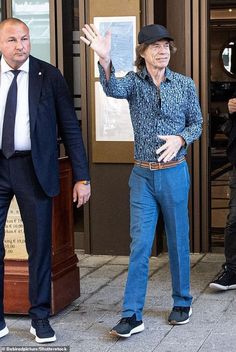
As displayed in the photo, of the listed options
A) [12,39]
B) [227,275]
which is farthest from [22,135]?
[227,275]

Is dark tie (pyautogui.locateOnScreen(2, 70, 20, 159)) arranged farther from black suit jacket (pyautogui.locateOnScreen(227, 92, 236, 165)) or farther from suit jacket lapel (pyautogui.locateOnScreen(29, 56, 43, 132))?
black suit jacket (pyautogui.locateOnScreen(227, 92, 236, 165))

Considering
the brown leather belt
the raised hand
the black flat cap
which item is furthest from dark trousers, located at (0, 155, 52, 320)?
the black flat cap

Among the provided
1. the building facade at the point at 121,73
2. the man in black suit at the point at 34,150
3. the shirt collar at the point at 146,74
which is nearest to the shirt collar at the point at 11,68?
the man in black suit at the point at 34,150

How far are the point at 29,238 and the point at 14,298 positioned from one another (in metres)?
0.65

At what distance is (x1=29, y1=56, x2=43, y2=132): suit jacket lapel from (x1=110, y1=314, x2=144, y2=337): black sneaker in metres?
1.31

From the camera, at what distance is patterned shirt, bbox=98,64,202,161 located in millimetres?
4723

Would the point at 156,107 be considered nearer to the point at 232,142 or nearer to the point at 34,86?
the point at 34,86

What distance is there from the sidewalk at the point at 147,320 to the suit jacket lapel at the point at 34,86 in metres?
1.34

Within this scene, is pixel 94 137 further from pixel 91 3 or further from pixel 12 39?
pixel 12 39

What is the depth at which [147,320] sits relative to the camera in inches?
201

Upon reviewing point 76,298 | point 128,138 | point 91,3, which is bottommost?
point 76,298

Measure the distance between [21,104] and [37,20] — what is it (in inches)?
105

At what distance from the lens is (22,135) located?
4.61m

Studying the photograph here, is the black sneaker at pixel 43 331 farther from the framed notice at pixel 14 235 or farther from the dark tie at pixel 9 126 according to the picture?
the dark tie at pixel 9 126
